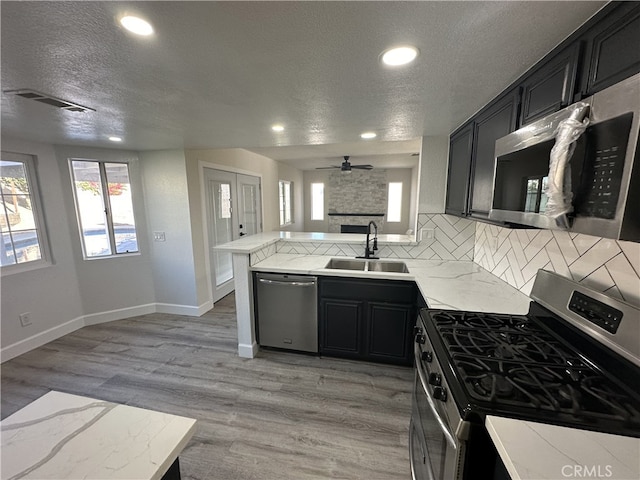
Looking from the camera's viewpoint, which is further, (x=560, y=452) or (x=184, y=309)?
(x=184, y=309)

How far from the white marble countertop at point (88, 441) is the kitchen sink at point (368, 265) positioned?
2.15 m

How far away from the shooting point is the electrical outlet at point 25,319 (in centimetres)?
283

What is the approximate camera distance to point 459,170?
234 cm

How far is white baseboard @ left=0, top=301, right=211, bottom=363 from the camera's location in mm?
2787

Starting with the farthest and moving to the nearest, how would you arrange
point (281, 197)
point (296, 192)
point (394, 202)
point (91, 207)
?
point (394, 202) → point (296, 192) → point (281, 197) → point (91, 207)

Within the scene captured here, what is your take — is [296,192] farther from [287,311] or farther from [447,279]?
[447,279]

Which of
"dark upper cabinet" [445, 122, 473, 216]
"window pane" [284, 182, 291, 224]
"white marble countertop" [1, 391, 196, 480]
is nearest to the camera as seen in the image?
"white marble countertop" [1, 391, 196, 480]

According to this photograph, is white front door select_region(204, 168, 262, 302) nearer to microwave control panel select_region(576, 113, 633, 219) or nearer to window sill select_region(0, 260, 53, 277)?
window sill select_region(0, 260, 53, 277)

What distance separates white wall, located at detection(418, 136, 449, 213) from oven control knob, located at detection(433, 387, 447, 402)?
85.0 inches

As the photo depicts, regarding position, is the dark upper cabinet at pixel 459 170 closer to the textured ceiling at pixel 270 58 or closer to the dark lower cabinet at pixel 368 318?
the textured ceiling at pixel 270 58

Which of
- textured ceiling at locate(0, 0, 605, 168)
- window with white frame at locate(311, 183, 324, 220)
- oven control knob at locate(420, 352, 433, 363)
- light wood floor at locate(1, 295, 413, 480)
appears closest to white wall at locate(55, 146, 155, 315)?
light wood floor at locate(1, 295, 413, 480)

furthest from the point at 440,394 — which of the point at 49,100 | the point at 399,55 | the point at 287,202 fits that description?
the point at 287,202

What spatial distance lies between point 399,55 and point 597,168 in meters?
0.89

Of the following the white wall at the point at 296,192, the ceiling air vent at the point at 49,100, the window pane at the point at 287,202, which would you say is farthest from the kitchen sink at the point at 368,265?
the window pane at the point at 287,202
